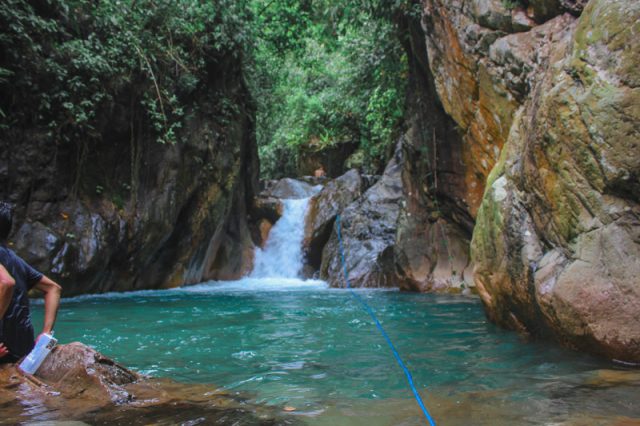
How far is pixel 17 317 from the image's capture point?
328 centimetres

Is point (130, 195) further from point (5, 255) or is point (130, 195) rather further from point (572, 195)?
point (572, 195)

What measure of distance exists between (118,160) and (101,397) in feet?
27.6

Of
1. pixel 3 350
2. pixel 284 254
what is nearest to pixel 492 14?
pixel 3 350

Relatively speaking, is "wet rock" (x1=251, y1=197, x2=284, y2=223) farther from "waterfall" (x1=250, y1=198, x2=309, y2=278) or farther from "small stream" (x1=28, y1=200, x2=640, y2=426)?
"small stream" (x1=28, y1=200, x2=640, y2=426)

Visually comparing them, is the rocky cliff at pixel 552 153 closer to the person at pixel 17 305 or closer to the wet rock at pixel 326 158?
the person at pixel 17 305

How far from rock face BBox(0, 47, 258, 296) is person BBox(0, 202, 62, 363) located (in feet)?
18.6

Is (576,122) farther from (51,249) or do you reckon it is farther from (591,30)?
(51,249)

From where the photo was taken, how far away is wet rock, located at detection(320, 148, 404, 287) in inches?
506

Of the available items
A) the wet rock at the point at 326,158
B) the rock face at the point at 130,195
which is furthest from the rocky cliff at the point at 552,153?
the wet rock at the point at 326,158

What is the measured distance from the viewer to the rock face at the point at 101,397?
8.90 ft

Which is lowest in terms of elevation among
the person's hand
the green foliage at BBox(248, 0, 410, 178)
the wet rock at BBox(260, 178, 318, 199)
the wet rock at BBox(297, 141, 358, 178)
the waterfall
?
the person's hand

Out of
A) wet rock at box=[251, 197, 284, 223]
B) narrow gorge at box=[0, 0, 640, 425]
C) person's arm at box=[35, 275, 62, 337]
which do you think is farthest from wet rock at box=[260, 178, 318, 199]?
person's arm at box=[35, 275, 62, 337]

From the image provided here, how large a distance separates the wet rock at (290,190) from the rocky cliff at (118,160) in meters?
3.65

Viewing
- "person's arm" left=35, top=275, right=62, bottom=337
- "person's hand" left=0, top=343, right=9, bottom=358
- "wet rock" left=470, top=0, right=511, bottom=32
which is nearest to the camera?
"person's hand" left=0, top=343, right=9, bottom=358
